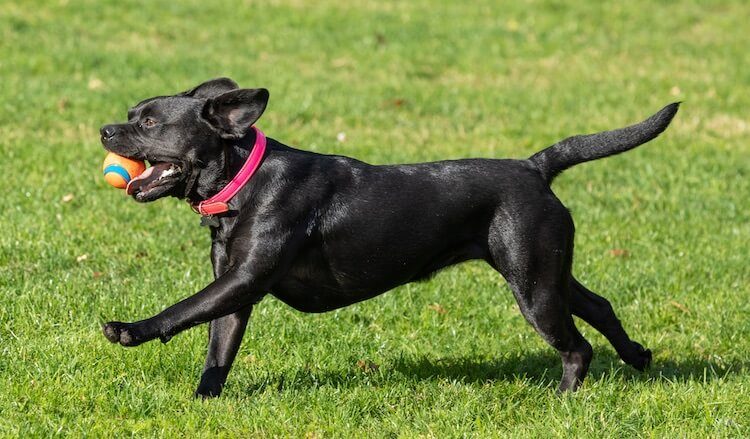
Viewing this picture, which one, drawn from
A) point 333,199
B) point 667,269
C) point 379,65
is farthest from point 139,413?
point 379,65

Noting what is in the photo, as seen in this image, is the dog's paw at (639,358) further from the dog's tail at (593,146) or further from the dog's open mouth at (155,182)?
the dog's open mouth at (155,182)

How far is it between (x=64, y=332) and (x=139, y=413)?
3.55 feet

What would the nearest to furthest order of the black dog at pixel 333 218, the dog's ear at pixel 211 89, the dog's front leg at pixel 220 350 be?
the black dog at pixel 333 218
the dog's front leg at pixel 220 350
the dog's ear at pixel 211 89

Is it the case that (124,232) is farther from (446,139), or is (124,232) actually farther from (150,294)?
(446,139)

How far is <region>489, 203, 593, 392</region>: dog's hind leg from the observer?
17.8 ft

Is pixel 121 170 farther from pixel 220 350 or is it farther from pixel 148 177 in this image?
pixel 220 350

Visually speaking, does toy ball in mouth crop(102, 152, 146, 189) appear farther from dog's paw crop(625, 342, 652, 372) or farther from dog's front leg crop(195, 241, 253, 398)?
dog's paw crop(625, 342, 652, 372)

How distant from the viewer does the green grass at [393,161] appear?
5289mm

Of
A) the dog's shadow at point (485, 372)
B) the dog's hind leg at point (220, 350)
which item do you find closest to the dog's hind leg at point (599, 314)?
the dog's shadow at point (485, 372)

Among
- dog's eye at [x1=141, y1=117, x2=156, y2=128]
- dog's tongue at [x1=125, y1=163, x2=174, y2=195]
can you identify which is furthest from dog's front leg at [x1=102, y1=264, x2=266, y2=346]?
dog's eye at [x1=141, y1=117, x2=156, y2=128]

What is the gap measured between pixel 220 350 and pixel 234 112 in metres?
1.17

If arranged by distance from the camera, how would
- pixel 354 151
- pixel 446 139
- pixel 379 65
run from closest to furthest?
pixel 354 151 < pixel 446 139 < pixel 379 65

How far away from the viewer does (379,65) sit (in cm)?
1405

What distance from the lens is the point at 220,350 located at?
548cm
